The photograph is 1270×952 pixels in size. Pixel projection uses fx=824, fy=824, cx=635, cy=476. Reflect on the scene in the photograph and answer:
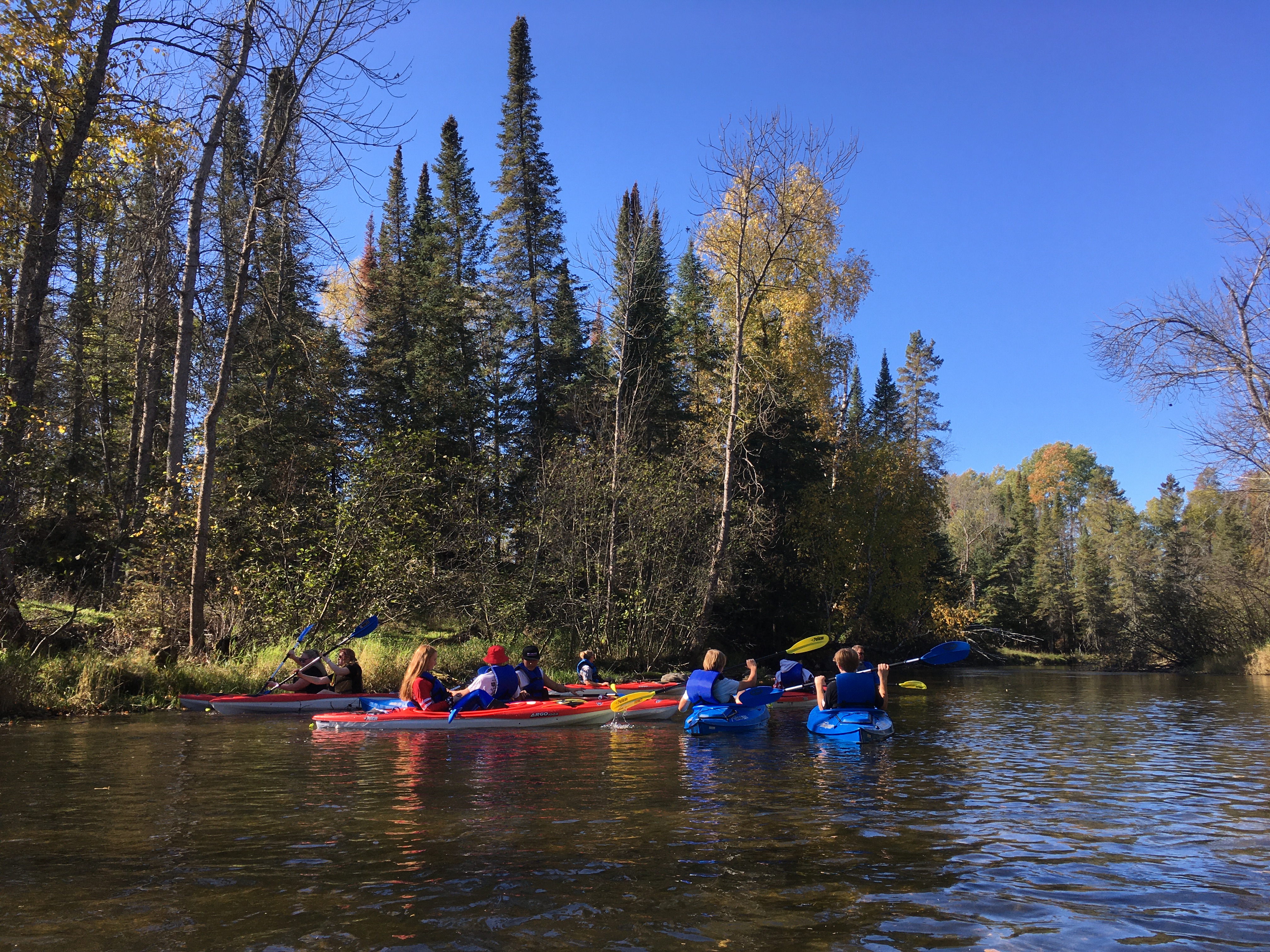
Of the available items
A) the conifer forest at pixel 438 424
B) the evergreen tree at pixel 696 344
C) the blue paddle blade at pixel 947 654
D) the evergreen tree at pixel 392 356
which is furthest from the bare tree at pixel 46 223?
the evergreen tree at pixel 696 344

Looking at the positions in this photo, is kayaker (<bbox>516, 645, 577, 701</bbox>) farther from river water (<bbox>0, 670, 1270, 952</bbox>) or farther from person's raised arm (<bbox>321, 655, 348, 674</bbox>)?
person's raised arm (<bbox>321, 655, 348, 674</bbox>)

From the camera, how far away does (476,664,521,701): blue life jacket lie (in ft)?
40.7

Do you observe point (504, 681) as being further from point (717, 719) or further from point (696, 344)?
point (696, 344)

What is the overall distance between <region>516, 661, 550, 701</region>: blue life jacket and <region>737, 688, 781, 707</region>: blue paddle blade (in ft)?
10.3

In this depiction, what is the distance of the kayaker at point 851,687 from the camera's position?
10984 mm

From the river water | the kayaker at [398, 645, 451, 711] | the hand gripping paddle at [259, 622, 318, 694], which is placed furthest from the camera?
the hand gripping paddle at [259, 622, 318, 694]

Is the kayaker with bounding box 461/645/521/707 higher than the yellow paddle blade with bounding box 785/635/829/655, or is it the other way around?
the yellow paddle blade with bounding box 785/635/829/655

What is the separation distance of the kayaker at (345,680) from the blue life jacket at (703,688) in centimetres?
565

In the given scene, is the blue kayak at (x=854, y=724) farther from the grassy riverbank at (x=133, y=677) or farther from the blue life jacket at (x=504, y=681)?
the grassy riverbank at (x=133, y=677)

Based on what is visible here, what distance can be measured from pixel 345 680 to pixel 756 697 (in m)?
6.73

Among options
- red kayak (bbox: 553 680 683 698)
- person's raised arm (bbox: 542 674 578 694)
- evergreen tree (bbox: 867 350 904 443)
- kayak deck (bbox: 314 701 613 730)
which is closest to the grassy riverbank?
kayak deck (bbox: 314 701 613 730)

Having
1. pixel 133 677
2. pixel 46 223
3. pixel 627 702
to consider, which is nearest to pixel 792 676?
pixel 627 702

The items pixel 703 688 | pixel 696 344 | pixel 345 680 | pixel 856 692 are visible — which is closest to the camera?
pixel 856 692

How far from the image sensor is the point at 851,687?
11.0 metres
